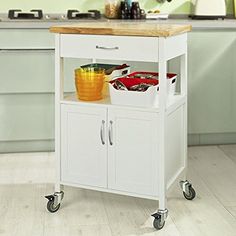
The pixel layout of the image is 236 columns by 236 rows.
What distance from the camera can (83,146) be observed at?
2.89 m

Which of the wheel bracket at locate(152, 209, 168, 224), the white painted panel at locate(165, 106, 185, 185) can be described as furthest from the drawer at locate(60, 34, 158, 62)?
the wheel bracket at locate(152, 209, 168, 224)

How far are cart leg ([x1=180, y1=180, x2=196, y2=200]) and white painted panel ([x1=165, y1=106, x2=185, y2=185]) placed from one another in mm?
93

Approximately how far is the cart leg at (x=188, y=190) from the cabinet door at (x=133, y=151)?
35 centimetres

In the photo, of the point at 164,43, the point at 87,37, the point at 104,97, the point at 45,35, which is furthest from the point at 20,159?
the point at 164,43

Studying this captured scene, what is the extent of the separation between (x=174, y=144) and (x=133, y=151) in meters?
0.25

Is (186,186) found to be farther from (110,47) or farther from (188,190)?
(110,47)

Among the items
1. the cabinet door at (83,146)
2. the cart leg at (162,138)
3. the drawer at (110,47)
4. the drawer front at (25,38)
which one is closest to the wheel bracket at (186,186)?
the cart leg at (162,138)

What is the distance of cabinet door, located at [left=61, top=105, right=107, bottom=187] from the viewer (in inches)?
112

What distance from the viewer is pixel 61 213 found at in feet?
9.58

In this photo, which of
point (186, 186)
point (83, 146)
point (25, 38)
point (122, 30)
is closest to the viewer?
point (122, 30)

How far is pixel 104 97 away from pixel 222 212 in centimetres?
82

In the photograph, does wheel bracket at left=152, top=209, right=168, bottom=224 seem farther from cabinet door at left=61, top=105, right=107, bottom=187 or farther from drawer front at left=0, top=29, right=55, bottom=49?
drawer front at left=0, top=29, right=55, bottom=49

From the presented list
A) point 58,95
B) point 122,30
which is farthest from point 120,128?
point 122,30

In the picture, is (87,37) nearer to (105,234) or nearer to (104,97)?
(104,97)
